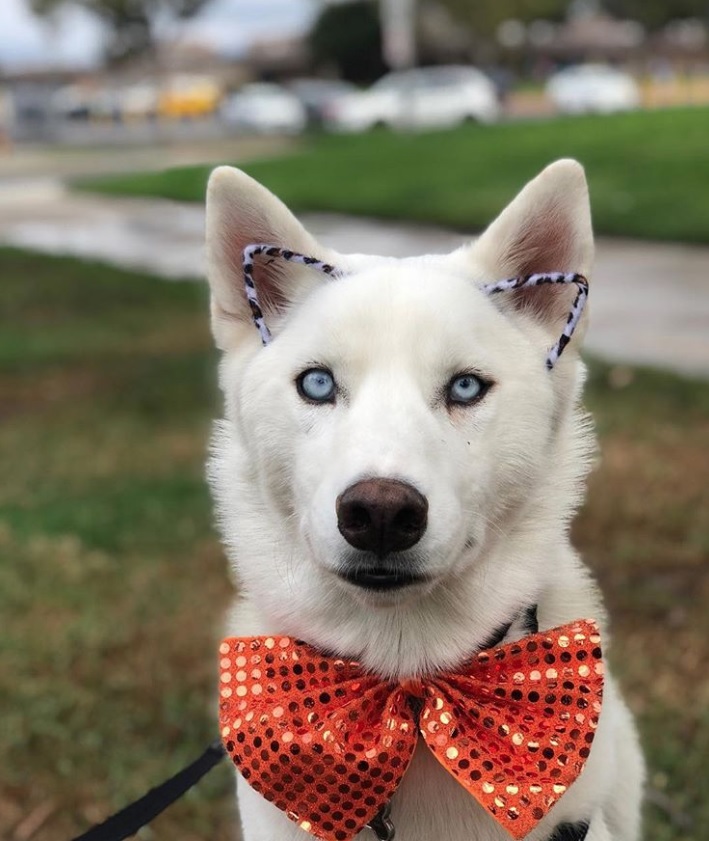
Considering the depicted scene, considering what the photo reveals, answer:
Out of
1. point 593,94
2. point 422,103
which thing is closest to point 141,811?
point 422,103

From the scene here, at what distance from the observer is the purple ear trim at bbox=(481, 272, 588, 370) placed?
2.26 m

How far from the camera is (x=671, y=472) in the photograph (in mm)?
5625

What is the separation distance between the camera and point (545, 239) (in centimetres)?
236

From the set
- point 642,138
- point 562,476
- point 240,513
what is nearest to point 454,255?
point 562,476

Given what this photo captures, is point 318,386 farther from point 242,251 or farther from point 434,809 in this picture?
point 434,809

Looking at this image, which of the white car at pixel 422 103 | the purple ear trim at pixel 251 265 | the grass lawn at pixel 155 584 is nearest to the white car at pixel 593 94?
the white car at pixel 422 103

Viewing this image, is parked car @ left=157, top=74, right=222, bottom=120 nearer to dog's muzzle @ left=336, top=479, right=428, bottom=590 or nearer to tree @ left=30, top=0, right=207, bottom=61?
tree @ left=30, top=0, right=207, bottom=61

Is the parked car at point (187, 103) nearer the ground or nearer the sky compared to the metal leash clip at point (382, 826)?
nearer the ground

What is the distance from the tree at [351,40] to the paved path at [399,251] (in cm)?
3642

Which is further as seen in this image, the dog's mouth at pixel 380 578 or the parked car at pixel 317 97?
the parked car at pixel 317 97

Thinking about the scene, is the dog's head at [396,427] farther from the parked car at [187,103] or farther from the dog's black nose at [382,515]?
the parked car at [187,103]

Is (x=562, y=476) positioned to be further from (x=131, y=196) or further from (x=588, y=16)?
(x=588, y=16)

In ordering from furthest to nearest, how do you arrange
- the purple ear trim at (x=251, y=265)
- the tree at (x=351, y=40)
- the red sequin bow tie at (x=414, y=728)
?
1. the tree at (x=351, y=40)
2. the purple ear trim at (x=251, y=265)
3. the red sequin bow tie at (x=414, y=728)

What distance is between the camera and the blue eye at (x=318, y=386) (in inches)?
84.9
